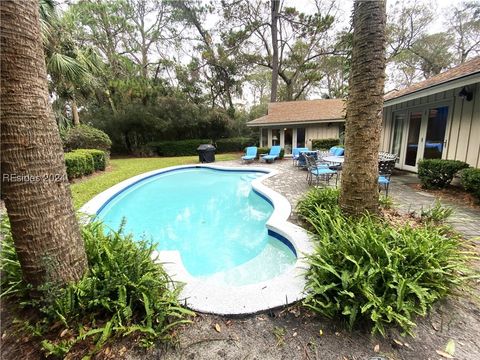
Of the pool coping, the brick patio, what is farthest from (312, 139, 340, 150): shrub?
the pool coping

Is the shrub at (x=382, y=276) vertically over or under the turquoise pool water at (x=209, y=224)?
over

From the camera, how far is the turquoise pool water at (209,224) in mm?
4180

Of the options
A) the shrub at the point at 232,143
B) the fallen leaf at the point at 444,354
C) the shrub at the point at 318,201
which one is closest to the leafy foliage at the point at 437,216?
the shrub at the point at 318,201

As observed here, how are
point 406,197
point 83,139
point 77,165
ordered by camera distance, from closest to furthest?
point 406,197, point 77,165, point 83,139

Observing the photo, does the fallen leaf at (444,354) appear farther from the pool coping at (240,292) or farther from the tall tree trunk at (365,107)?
the tall tree trunk at (365,107)

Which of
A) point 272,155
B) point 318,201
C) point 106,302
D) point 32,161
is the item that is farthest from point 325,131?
point 32,161

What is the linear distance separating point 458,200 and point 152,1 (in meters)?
27.5

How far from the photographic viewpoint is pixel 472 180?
17.5ft

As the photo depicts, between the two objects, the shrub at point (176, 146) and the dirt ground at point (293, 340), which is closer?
the dirt ground at point (293, 340)

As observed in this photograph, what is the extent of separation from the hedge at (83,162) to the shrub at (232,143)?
10868 millimetres

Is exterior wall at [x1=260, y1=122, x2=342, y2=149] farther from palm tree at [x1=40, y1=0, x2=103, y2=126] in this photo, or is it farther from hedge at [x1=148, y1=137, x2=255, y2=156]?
palm tree at [x1=40, y1=0, x2=103, y2=126]

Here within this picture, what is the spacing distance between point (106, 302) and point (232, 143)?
20.1m

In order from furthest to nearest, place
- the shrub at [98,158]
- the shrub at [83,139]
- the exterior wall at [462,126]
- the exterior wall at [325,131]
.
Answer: the exterior wall at [325,131] → the shrub at [83,139] → the shrub at [98,158] → the exterior wall at [462,126]

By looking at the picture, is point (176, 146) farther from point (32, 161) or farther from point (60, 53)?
point (32, 161)
